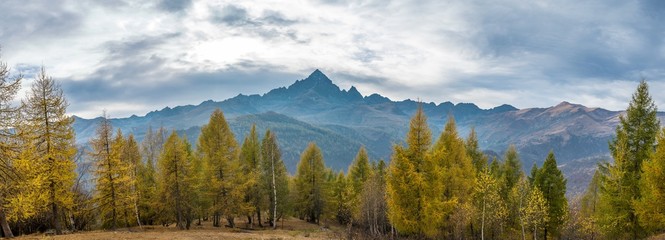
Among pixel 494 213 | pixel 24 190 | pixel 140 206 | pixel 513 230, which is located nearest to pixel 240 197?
pixel 140 206

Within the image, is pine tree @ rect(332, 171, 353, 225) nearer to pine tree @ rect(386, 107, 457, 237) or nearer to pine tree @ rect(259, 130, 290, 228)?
pine tree @ rect(259, 130, 290, 228)

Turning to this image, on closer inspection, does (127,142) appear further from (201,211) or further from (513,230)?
(513,230)

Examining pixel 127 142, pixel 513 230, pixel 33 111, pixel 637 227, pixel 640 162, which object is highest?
pixel 33 111

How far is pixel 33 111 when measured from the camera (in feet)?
94.1

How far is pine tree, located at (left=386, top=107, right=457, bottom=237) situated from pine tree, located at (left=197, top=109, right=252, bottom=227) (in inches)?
744

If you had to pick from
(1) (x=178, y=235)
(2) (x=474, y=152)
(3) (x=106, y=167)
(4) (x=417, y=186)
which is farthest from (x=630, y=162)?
(3) (x=106, y=167)

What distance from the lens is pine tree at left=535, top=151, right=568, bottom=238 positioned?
42000 mm

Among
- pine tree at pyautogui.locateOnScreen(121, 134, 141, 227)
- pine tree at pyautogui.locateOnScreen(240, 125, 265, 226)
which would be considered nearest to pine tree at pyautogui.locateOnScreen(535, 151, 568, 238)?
pine tree at pyautogui.locateOnScreen(240, 125, 265, 226)

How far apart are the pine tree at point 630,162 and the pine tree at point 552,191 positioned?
817cm

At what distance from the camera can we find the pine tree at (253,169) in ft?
158

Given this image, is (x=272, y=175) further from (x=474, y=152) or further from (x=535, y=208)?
(x=535, y=208)

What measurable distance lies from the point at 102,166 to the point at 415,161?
92.5 ft

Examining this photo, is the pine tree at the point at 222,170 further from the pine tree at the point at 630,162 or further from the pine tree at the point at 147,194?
the pine tree at the point at 630,162

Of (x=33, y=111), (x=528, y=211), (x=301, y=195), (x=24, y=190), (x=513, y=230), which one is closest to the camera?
(x=24, y=190)
